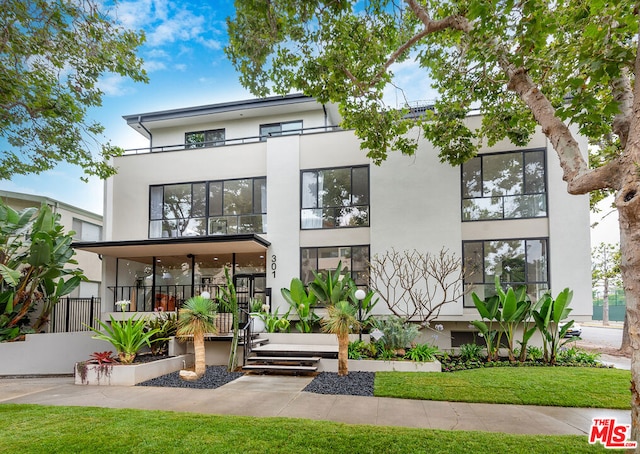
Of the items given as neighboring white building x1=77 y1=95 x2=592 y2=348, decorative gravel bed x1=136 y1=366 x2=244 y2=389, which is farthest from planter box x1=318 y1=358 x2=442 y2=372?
neighboring white building x1=77 y1=95 x2=592 y2=348

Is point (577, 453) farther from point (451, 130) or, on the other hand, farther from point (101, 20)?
point (101, 20)

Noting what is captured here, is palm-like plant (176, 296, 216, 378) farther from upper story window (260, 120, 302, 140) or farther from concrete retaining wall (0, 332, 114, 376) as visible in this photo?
upper story window (260, 120, 302, 140)

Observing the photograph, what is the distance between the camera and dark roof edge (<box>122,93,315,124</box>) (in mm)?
15750

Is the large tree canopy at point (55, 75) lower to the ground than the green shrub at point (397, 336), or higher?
higher

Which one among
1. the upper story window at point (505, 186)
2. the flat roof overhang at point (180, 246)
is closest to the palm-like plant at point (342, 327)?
the flat roof overhang at point (180, 246)

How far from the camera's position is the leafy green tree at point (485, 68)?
4.49 meters

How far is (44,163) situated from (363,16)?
10762mm


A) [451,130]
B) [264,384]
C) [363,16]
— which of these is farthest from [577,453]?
[363,16]

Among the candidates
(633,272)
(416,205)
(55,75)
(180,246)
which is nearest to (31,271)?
(180,246)

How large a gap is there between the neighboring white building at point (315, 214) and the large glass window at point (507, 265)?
0.10ft

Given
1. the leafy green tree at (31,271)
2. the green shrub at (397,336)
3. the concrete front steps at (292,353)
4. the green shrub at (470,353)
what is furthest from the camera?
the leafy green tree at (31,271)

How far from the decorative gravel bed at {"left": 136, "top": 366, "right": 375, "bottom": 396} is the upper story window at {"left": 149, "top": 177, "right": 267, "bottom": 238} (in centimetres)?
606

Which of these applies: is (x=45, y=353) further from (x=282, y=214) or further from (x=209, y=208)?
(x=282, y=214)

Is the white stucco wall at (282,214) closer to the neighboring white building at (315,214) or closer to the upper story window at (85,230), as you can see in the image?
the neighboring white building at (315,214)
